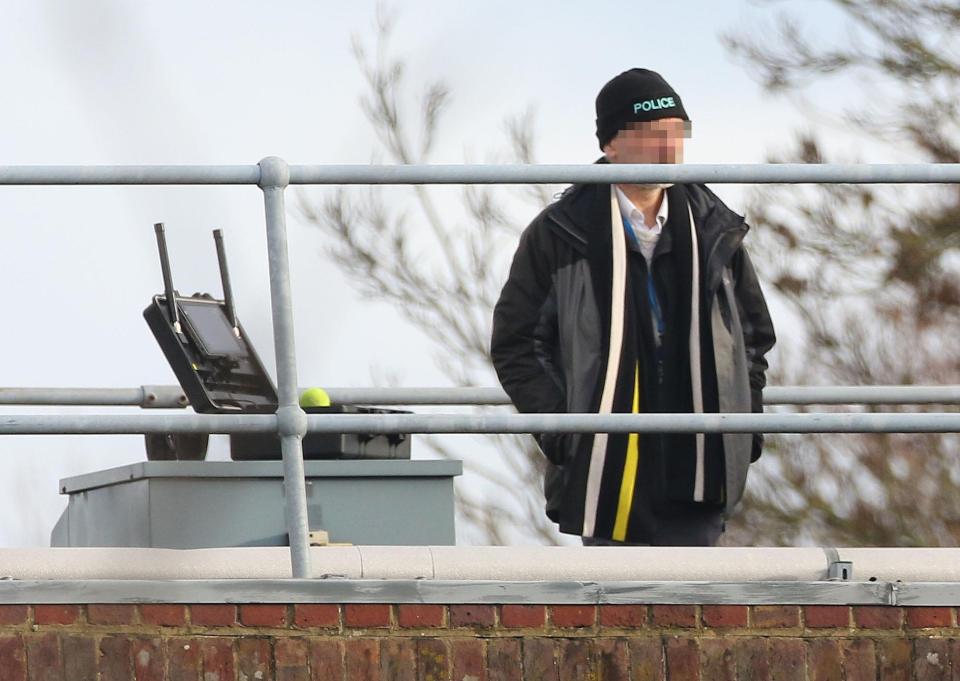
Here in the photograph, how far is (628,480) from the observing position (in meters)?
4.27

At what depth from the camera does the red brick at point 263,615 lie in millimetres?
4039

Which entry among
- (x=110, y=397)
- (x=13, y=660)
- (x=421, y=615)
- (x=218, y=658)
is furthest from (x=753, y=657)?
(x=110, y=397)

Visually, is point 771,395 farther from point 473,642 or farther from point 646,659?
point 473,642

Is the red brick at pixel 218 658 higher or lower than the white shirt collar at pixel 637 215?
lower

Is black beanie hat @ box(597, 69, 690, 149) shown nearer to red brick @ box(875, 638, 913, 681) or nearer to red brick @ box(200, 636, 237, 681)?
red brick @ box(875, 638, 913, 681)

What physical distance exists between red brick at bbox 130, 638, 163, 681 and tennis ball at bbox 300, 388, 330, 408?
136cm

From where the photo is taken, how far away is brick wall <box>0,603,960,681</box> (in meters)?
4.01

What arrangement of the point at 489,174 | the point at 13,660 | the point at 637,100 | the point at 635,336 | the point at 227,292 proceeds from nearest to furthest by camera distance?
the point at 13,660 → the point at 489,174 → the point at 635,336 → the point at 637,100 → the point at 227,292

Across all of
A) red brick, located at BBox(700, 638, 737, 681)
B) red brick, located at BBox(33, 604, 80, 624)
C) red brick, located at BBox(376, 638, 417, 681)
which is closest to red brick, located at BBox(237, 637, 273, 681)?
red brick, located at BBox(376, 638, 417, 681)

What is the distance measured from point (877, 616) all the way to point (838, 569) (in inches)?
5.5

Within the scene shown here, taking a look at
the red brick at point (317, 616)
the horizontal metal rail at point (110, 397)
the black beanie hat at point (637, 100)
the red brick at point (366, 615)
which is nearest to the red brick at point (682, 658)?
the red brick at point (366, 615)

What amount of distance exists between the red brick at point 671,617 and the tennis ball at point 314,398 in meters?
1.49

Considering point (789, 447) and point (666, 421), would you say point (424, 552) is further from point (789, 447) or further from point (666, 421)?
point (789, 447)

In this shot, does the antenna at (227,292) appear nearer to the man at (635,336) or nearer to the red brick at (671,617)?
the man at (635,336)
